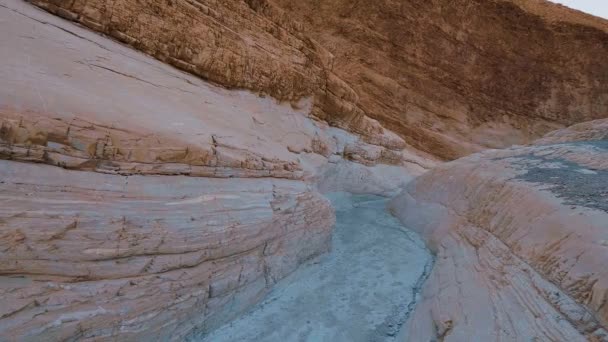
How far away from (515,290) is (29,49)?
15.4 feet

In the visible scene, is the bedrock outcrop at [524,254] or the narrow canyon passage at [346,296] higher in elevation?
the bedrock outcrop at [524,254]

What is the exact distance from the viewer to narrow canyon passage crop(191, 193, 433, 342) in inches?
136

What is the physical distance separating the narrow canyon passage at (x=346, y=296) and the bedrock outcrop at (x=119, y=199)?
0.21 m

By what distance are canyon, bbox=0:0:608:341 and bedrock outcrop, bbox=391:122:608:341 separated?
2 centimetres

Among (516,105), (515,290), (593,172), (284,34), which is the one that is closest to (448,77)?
(516,105)

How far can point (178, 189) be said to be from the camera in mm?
3102

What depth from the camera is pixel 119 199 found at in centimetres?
261

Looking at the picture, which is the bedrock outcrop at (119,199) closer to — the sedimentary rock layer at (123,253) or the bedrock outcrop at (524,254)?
the sedimentary rock layer at (123,253)

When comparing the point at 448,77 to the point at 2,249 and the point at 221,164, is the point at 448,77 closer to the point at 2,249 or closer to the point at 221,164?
the point at 221,164

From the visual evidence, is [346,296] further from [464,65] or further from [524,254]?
[464,65]

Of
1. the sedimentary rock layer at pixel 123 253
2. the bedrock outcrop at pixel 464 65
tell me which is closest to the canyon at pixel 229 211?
the sedimentary rock layer at pixel 123 253

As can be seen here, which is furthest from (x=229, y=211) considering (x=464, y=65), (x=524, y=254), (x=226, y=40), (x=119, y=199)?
(x=464, y=65)

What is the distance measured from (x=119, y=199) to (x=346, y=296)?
9.38 feet

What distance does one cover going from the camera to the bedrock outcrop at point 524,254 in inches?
100
